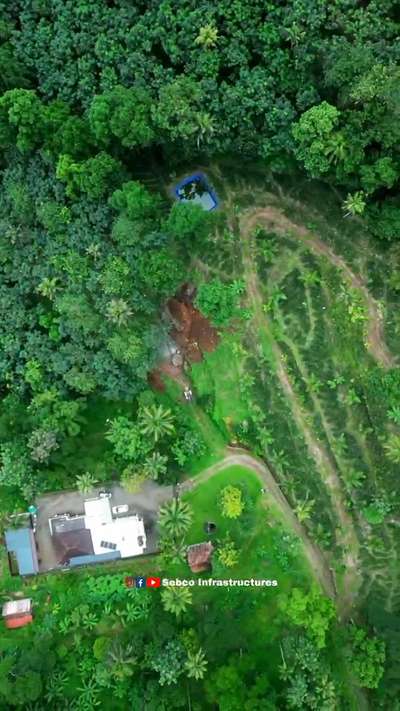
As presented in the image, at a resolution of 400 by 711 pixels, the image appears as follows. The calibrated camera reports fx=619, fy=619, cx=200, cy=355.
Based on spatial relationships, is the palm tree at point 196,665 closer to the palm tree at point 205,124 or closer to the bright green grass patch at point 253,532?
the bright green grass patch at point 253,532

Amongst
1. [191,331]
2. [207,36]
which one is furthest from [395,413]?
[207,36]

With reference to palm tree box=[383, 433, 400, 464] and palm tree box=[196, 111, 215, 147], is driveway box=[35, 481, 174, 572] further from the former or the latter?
palm tree box=[196, 111, 215, 147]

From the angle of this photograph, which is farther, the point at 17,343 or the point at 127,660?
the point at 17,343

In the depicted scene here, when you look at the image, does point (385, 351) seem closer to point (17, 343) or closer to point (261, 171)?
point (261, 171)

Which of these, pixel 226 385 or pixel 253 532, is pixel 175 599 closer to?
pixel 253 532

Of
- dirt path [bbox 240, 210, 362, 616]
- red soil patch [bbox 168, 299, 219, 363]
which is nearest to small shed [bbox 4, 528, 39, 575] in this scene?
red soil patch [bbox 168, 299, 219, 363]

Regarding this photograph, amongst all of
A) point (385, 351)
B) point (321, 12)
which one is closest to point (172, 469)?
point (385, 351)

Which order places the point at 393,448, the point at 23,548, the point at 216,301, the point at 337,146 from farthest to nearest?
the point at 23,548 < the point at 216,301 < the point at 393,448 < the point at 337,146
